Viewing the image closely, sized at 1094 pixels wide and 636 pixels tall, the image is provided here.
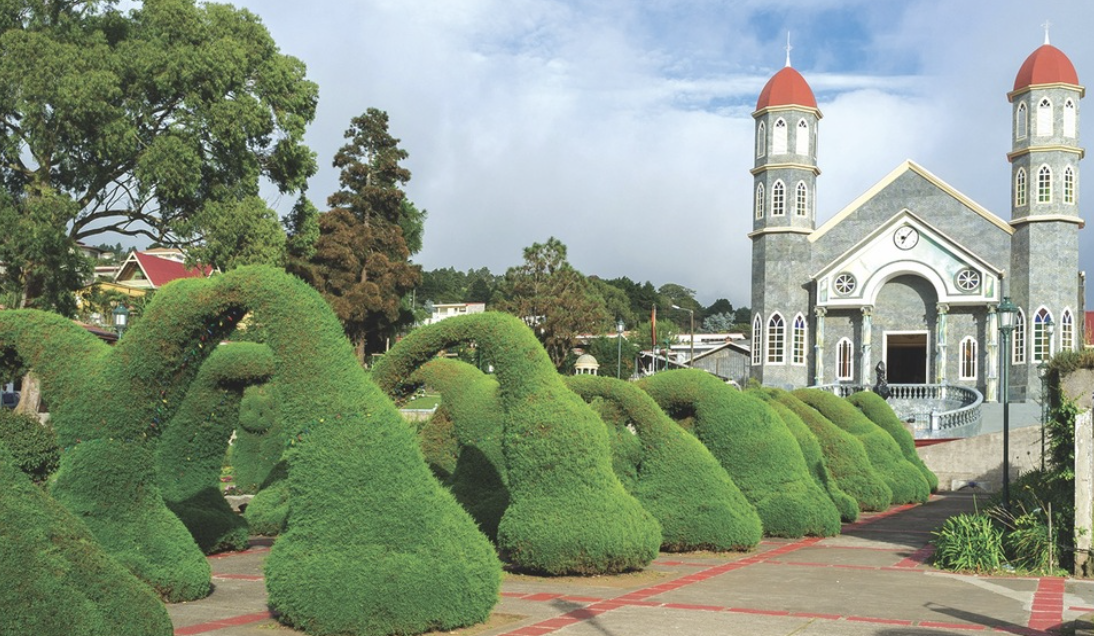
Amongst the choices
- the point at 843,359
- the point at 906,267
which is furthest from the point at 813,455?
the point at 843,359

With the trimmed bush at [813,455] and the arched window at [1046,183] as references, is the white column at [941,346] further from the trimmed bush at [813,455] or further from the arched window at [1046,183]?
the trimmed bush at [813,455]

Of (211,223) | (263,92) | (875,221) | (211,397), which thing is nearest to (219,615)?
(211,397)

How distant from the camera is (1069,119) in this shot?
4431 cm

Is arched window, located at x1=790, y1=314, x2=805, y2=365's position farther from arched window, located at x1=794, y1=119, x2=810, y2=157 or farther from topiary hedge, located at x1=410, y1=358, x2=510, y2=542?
topiary hedge, located at x1=410, y1=358, x2=510, y2=542

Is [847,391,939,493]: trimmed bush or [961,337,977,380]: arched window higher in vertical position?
[961,337,977,380]: arched window

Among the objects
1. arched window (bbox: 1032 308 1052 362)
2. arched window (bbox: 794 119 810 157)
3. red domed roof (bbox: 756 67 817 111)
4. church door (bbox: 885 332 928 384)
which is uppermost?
red domed roof (bbox: 756 67 817 111)

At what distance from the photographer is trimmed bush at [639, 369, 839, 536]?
17656mm

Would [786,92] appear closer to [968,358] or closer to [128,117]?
[968,358]

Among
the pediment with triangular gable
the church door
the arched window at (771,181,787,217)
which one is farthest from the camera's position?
the church door

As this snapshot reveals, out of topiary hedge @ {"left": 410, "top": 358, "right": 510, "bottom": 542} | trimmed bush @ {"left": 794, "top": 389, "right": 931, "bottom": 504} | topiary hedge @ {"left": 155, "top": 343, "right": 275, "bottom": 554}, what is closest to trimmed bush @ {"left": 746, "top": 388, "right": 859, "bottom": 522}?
trimmed bush @ {"left": 794, "top": 389, "right": 931, "bottom": 504}

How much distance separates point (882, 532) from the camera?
2031 centimetres

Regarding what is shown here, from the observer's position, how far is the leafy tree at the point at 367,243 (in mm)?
46406

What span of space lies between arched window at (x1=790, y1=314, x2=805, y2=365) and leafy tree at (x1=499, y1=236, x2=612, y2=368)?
9407mm

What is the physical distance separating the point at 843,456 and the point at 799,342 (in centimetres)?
2573
